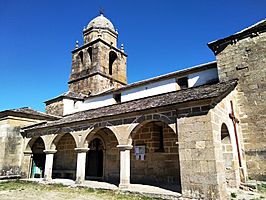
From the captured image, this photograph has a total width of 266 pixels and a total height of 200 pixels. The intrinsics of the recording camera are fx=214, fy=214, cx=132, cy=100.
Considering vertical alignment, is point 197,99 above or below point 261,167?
above

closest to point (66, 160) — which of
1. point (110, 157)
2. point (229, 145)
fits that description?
point (110, 157)

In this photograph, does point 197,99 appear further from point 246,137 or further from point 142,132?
point 142,132

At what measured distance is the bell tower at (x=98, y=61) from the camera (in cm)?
1906

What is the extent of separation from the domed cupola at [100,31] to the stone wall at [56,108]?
7.93 metres

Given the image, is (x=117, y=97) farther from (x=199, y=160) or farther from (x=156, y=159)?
(x=199, y=160)

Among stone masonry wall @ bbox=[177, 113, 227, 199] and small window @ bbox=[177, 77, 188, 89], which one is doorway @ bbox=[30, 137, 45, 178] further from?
stone masonry wall @ bbox=[177, 113, 227, 199]

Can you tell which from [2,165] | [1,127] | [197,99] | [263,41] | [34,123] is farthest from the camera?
[34,123]

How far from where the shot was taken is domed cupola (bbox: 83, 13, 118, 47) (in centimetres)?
2134

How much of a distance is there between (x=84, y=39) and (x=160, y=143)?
15.9 m

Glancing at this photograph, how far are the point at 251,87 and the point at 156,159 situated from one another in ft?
16.4

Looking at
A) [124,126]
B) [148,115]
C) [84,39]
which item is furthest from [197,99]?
[84,39]

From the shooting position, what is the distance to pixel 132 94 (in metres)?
13.0

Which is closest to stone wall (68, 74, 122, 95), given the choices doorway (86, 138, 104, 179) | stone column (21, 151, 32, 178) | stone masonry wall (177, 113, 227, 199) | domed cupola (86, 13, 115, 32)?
domed cupola (86, 13, 115, 32)

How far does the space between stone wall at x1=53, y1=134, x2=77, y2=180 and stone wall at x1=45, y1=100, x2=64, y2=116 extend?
336 centimetres
